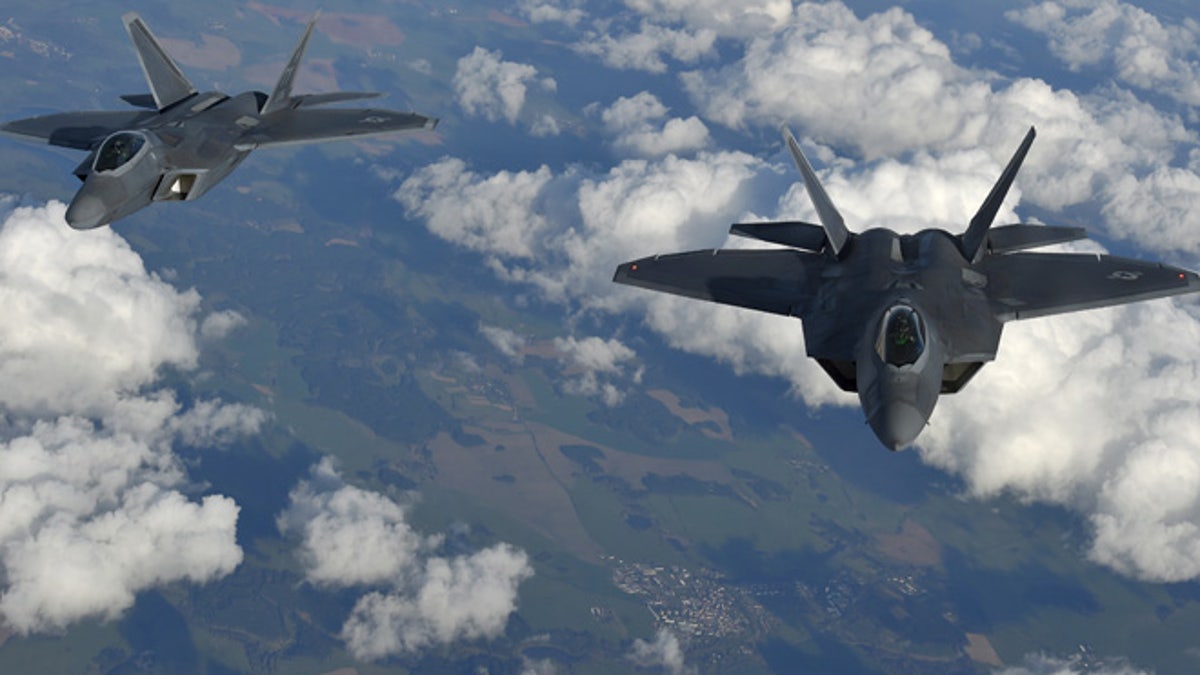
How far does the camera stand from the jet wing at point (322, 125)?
130ft

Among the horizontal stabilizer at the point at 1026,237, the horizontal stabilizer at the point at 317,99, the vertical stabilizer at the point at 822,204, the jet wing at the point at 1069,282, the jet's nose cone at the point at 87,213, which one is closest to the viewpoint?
the jet wing at the point at 1069,282

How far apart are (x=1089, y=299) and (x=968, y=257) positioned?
379cm

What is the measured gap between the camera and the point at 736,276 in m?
30.8

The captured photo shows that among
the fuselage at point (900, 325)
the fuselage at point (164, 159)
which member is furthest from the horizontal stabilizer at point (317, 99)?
the fuselage at point (900, 325)

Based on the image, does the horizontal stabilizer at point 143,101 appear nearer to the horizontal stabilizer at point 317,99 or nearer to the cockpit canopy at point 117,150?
the horizontal stabilizer at point 317,99

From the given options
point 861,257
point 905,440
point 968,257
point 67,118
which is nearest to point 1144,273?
point 968,257

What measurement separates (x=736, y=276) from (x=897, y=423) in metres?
10.4

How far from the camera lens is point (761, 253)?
32156 mm

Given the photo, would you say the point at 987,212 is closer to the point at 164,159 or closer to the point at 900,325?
the point at 900,325

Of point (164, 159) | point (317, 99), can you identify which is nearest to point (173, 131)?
point (164, 159)

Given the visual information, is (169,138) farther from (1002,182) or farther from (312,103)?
(1002,182)

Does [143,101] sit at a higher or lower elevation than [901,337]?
lower

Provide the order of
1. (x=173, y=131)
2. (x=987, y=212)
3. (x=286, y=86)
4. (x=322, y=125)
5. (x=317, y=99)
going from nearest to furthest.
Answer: (x=987, y=212)
(x=173, y=131)
(x=322, y=125)
(x=286, y=86)
(x=317, y=99)

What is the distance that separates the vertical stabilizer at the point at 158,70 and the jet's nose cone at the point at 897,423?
115ft
